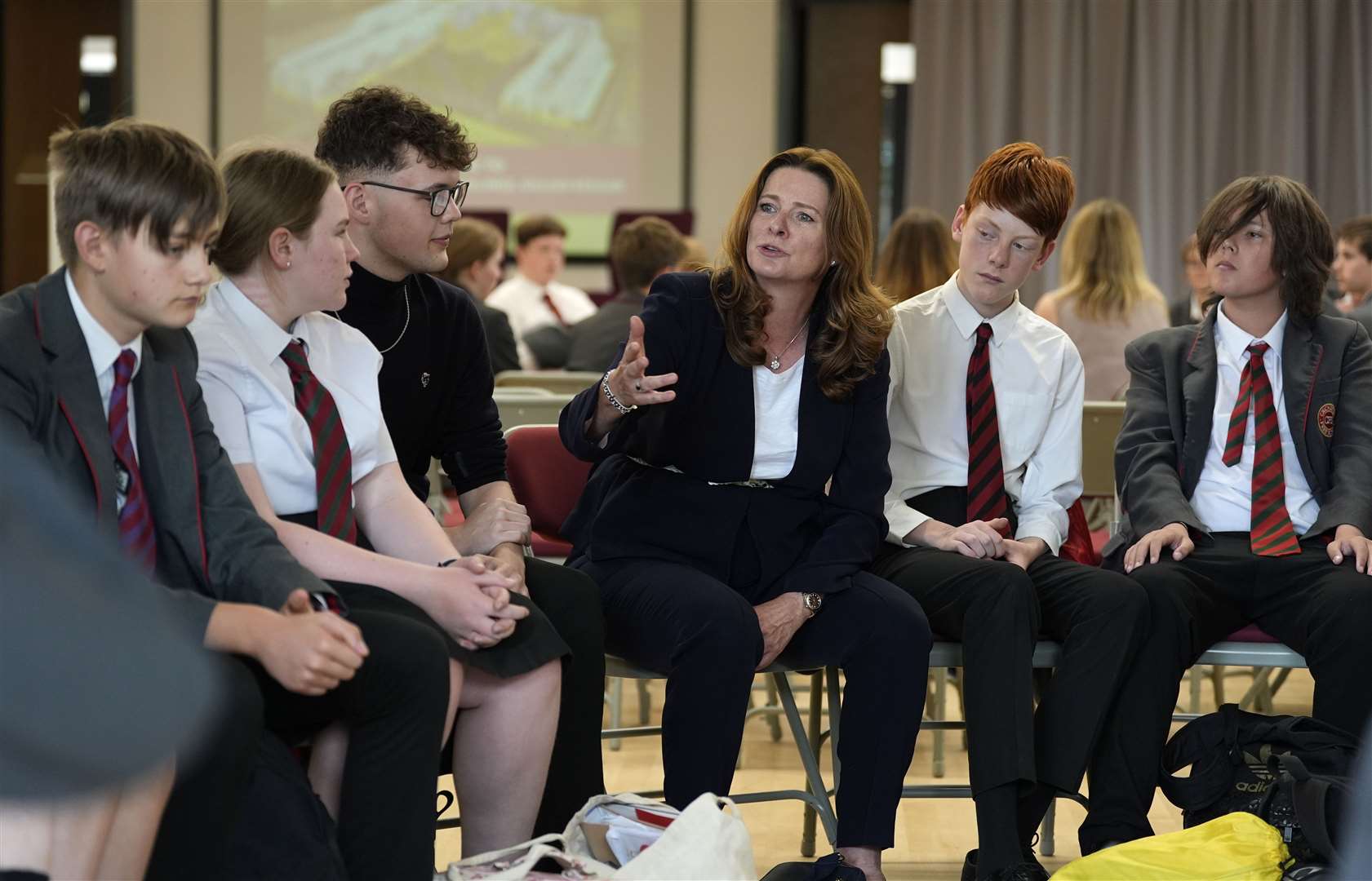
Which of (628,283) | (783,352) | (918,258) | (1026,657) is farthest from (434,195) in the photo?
(628,283)

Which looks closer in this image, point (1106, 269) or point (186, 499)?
point (186, 499)

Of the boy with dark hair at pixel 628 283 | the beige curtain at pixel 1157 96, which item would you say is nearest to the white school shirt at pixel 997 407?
the boy with dark hair at pixel 628 283

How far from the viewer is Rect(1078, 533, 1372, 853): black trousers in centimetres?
259

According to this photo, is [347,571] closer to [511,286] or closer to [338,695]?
[338,695]

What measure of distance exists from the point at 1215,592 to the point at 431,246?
4.91 feet

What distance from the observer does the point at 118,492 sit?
6.29ft

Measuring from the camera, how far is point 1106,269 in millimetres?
4816

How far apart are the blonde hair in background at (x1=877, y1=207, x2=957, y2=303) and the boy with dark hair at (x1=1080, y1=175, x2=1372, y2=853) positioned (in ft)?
4.78

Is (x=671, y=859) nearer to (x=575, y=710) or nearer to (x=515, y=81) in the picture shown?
(x=575, y=710)

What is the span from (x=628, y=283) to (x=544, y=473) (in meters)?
2.07

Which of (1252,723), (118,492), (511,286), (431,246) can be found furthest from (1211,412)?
(511,286)

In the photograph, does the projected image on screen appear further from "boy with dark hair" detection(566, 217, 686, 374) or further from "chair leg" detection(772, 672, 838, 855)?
"chair leg" detection(772, 672, 838, 855)

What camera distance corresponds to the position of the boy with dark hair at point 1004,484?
2537 millimetres

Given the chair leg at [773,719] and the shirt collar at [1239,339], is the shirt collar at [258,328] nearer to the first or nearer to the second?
the shirt collar at [1239,339]
